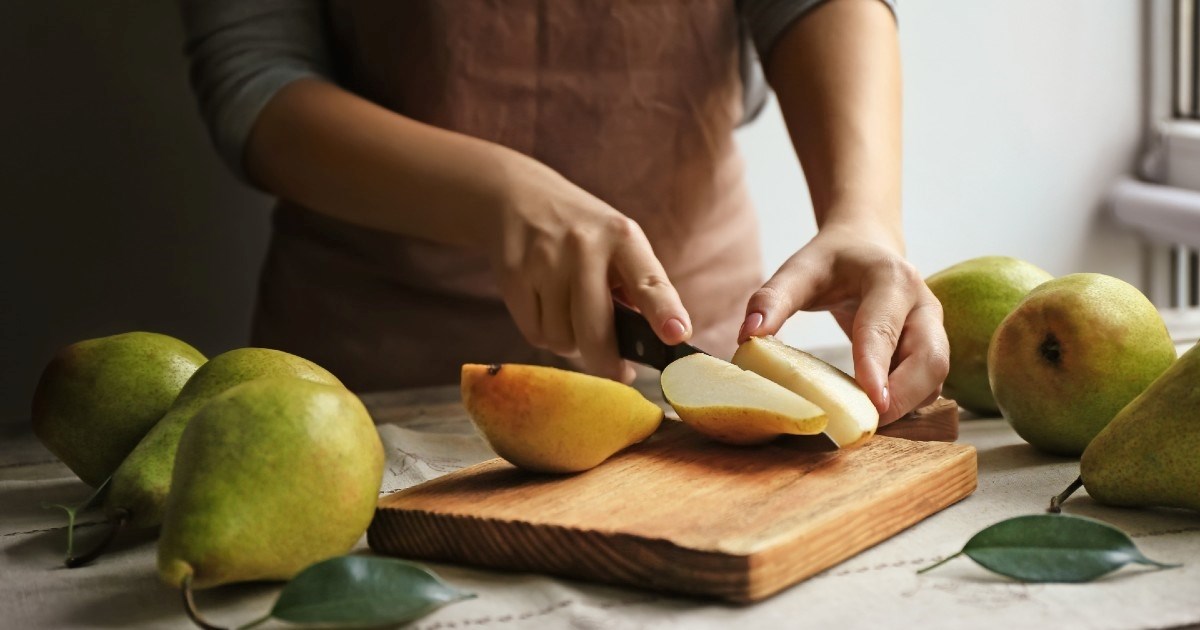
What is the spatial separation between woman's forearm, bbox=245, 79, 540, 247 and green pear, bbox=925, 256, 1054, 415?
351 millimetres

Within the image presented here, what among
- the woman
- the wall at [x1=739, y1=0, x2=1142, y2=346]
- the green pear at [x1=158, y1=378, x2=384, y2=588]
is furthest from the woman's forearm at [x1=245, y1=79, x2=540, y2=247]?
the wall at [x1=739, y1=0, x2=1142, y2=346]

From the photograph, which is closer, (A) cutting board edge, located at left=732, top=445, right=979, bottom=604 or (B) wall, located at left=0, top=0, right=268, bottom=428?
(A) cutting board edge, located at left=732, top=445, right=979, bottom=604

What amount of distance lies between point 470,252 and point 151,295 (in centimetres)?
59

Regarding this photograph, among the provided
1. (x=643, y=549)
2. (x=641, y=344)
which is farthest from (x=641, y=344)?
(x=643, y=549)

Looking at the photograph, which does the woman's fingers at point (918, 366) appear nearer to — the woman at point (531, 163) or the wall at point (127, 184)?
the woman at point (531, 163)

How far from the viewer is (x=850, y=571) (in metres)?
0.65

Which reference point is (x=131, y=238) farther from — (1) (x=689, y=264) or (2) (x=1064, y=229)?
(2) (x=1064, y=229)

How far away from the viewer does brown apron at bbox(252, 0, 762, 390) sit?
136 centimetres

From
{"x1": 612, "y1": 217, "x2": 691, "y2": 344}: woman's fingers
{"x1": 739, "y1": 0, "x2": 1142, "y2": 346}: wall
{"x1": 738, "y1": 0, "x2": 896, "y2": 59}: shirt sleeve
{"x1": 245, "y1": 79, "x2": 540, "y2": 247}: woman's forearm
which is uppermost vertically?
A: {"x1": 738, "y1": 0, "x2": 896, "y2": 59}: shirt sleeve

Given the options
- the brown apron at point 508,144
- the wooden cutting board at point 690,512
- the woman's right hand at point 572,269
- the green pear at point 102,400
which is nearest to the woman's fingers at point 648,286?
the woman's right hand at point 572,269

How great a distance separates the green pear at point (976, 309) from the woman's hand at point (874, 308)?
0.15 ft

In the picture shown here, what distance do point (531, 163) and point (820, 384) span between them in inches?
15.3

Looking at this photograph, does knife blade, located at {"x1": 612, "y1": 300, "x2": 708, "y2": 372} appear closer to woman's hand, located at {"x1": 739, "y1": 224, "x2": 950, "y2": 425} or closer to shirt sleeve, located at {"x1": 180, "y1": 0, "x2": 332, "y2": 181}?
woman's hand, located at {"x1": 739, "y1": 224, "x2": 950, "y2": 425}

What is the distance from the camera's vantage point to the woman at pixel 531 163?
1.04 meters
